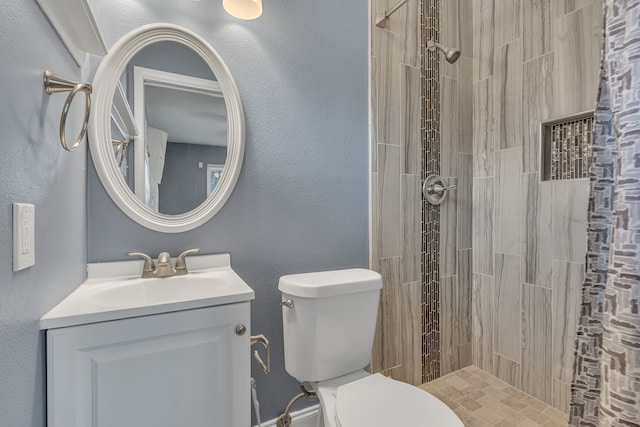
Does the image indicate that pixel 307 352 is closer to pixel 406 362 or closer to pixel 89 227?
pixel 406 362

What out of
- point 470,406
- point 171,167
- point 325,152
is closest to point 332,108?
point 325,152

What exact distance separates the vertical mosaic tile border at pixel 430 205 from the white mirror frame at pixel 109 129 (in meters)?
1.10

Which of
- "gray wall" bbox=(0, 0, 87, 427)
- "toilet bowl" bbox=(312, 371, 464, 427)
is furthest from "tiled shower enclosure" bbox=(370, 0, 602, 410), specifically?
"gray wall" bbox=(0, 0, 87, 427)

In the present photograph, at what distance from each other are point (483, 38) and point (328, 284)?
6.29 feet

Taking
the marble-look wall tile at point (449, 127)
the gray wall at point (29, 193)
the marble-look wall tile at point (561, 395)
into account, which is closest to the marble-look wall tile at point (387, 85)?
the marble-look wall tile at point (449, 127)

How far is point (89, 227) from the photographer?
3.68ft

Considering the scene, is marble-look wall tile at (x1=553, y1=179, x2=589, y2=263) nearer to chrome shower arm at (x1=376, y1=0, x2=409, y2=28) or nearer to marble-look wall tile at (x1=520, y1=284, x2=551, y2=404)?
marble-look wall tile at (x1=520, y1=284, x2=551, y2=404)

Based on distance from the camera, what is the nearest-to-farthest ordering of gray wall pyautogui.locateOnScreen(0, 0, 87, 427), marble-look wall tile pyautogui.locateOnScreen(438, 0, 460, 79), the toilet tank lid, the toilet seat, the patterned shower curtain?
gray wall pyautogui.locateOnScreen(0, 0, 87, 427), the patterned shower curtain, the toilet seat, the toilet tank lid, marble-look wall tile pyautogui.locateOnScreen(438, 0, 460, 79)

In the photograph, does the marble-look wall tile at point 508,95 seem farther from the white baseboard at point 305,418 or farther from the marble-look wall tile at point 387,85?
the white baseboard at point 305,418

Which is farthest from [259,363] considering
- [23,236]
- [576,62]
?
[576,62]

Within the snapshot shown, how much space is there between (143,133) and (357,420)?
135cm

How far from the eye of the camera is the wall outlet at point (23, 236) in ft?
1.99

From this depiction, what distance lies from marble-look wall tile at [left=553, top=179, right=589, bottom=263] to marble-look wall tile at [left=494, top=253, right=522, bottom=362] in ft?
0.81

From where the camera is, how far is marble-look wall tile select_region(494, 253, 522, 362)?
1755 millimetres
